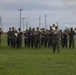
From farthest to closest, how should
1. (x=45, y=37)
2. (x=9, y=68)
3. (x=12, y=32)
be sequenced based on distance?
(x=45, y=37) → (x=12, y=32) → (x=9, y=68)

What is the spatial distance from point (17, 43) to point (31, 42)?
1633 mm

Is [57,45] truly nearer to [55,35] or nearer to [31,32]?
[55,35]

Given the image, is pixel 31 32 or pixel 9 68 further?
pixel 31 32

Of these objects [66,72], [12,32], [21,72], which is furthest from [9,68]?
[12,32]

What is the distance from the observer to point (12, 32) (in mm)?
37781

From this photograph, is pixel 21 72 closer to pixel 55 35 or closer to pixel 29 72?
pixel 29 72

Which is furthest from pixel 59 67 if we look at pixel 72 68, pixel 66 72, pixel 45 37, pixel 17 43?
pixel 45 37

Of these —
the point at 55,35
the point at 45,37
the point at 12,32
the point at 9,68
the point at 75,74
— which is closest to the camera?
the point at 75,74

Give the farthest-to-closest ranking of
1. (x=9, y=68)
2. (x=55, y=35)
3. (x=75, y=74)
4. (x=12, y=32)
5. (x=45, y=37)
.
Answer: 1. (x=45, y=37)
2. (x=12, y=32)
3. (x=55, y=35)
4. (x=9, y=68)
5. (x=75, y=74)

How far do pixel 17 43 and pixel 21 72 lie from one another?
22105 mm

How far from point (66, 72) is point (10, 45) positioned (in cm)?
2580

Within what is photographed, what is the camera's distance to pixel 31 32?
3812 centimetres

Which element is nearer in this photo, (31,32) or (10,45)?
(31,32)

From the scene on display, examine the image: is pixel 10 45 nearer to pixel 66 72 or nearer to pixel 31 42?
pixel 31 42
